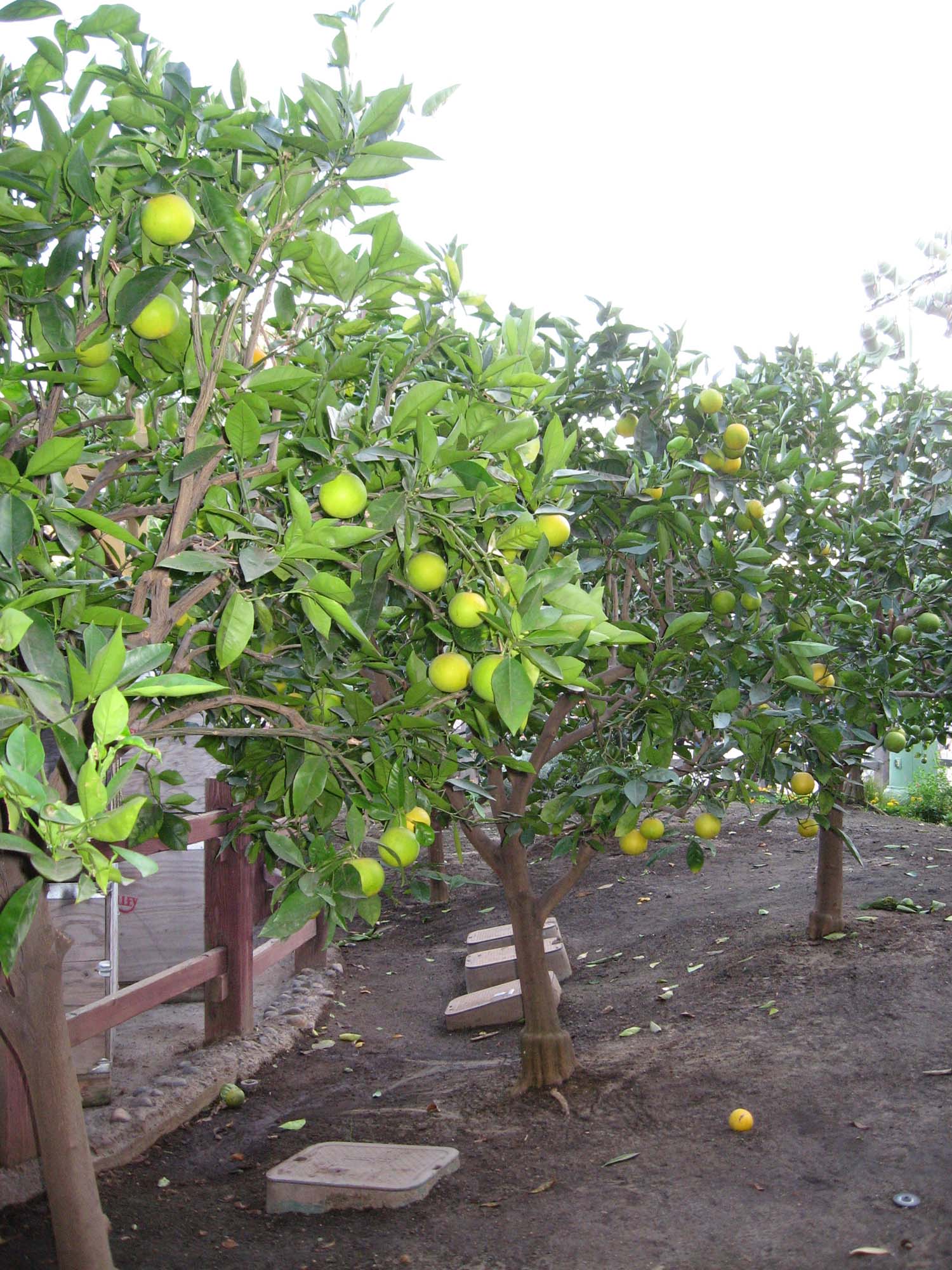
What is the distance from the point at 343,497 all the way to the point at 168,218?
1.52 feet

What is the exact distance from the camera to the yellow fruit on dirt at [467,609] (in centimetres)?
156

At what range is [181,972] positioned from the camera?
169 inches

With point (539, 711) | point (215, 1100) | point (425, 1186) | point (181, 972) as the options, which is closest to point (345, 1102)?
point (215, 1100)

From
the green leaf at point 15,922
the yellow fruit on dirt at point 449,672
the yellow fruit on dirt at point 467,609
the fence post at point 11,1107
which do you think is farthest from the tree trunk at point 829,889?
the green leaf at point 15,922

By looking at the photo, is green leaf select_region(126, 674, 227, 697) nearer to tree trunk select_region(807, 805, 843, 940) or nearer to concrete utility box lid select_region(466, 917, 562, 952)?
tree trunk select_region(807, 805, 843, 940)

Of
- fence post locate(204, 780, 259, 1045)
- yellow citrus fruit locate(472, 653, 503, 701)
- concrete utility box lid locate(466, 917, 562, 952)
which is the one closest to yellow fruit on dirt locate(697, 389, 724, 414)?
yellow citrus fruit locate(472, 653, 503, 701)

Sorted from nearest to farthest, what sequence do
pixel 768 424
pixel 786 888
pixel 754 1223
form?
pixel 754 1223, pixel 768 424, pixel 786 888

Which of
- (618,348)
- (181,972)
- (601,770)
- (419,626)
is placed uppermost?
(618,348)

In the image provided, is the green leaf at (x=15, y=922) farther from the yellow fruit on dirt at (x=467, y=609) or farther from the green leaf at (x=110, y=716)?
the yellow fruit on dirt at (x=467, y=609)

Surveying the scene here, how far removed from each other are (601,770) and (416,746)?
4.22ft

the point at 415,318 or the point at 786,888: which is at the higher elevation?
the point at 415,318

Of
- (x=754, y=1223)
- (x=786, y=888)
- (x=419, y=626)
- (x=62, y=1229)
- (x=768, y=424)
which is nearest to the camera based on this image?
(x=62, y=1229)

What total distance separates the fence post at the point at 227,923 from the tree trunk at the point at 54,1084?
2523 mm

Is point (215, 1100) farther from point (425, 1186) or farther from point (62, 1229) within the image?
point (62, 1229)
